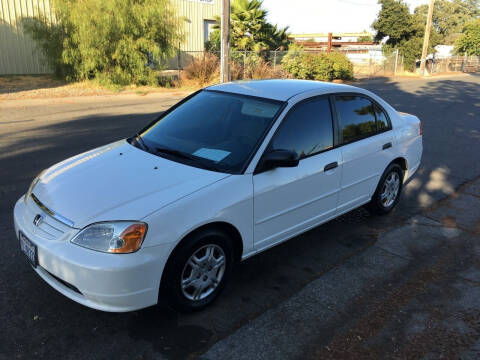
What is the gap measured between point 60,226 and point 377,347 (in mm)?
2354

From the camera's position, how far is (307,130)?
13.4ft

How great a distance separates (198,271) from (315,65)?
78.3 ft

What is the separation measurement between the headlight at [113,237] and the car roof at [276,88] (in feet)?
6.34

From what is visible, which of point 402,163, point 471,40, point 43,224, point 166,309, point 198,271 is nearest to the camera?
point 43,224

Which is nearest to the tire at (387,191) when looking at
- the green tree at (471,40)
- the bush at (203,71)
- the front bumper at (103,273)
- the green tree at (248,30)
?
the front bumper at (103,273)

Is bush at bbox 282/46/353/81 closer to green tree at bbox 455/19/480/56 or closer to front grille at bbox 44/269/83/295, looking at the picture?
front grille at bbox 44/269/83/295

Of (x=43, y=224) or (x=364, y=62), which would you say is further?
(x=364, y=62)

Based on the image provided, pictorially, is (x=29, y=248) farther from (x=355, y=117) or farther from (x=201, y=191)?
(x=355, y=117)

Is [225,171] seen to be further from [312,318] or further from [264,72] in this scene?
[264,72]

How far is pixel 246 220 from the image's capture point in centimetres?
346

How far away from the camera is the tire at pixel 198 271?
307 centimetres

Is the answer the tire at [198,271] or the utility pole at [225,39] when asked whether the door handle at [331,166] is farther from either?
the utility pole at [225,39]

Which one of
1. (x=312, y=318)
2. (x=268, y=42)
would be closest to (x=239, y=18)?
(x=268, y=42)

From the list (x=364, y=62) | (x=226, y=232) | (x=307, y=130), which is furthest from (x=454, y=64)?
(x=226, y=232)
